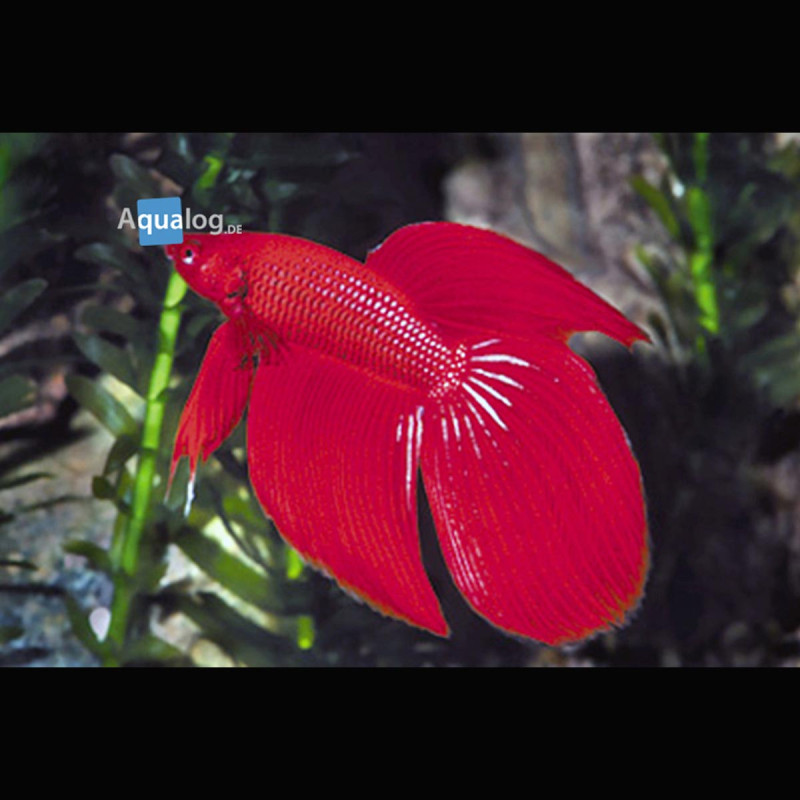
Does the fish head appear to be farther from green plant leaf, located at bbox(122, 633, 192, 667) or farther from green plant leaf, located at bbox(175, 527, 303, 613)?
green plant leaf, located at bbox(122, 633, 192, 667)

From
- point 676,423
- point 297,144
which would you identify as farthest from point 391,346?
point 676,423

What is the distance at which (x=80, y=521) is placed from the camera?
2570 mm

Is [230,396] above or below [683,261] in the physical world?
below

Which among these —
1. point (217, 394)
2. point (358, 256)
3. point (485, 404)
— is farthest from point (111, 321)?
point (485, 404)

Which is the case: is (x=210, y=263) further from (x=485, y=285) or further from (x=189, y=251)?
(x=485, y=285)

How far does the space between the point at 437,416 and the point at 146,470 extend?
2.15 feet

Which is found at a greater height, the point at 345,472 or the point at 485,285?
the point at 485,285

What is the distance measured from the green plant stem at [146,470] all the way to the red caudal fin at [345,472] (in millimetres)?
213

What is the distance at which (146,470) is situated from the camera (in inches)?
Answer: 100

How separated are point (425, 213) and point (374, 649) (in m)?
0.97

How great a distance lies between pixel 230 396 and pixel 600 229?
0.89 metres

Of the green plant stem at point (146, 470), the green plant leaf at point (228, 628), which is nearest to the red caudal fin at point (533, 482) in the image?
the green plant leaf at point (228, 628)
